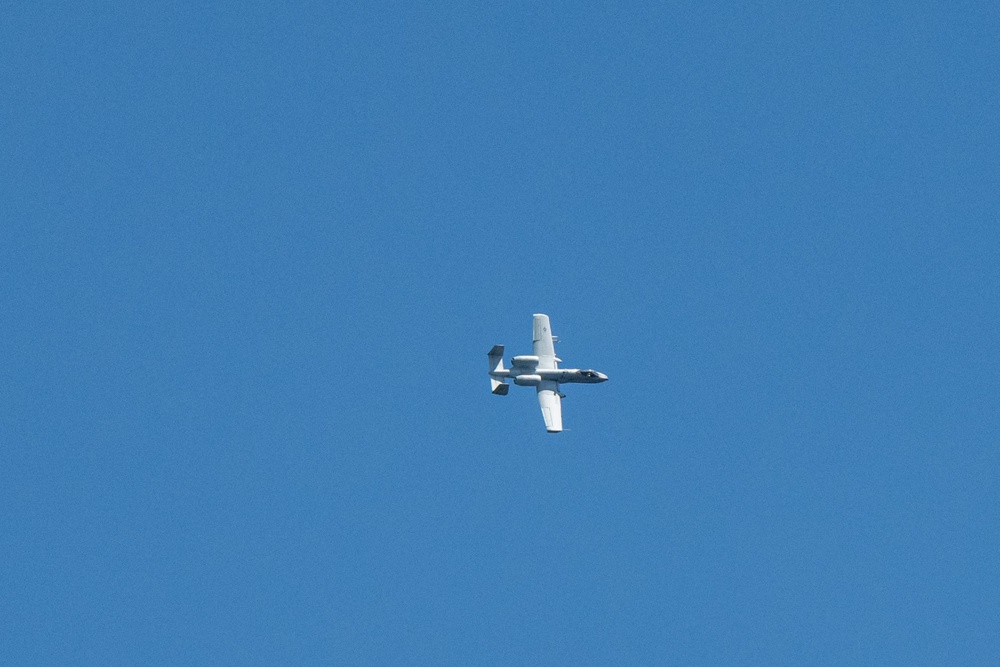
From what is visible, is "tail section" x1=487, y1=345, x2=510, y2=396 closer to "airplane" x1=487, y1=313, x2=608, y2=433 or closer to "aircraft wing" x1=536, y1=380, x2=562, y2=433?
"airplane" x1=487, y1=313, x2=608, y2=433

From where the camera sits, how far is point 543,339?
581 feet

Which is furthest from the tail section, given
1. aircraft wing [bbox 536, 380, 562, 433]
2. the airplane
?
aircraft wing [bbox 536, 380, 562, 433]

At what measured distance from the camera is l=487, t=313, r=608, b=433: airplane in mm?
172500

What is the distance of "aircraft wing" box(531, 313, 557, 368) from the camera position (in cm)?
17625

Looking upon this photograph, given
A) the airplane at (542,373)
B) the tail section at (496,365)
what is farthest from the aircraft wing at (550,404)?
the tail section at (496,365)

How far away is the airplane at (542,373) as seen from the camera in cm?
17250

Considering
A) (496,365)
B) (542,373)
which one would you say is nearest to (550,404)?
(542,373)

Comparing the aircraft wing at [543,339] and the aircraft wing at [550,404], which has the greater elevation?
the aircraft wing at [543,339]

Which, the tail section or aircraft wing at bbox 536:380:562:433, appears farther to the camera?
the tail section

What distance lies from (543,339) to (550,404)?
9291mm

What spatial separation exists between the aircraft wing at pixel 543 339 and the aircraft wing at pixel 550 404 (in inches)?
144

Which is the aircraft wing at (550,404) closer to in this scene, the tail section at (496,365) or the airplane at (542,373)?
the airplane at (542,373)

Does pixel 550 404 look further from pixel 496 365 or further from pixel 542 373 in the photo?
pixel 496 365

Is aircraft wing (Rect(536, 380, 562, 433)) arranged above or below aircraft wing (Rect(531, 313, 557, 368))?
below
